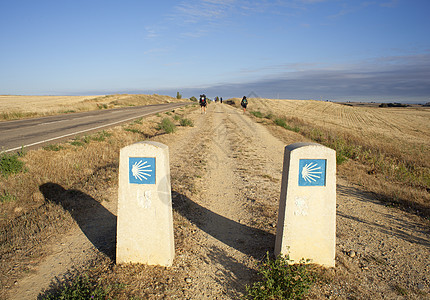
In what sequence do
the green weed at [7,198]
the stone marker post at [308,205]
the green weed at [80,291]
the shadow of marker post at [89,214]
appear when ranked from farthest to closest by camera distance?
the green weed at [7,198]
the shadow of marker post at [89,214]
the stone marker post at [308,205]
the green weed at [80,291]

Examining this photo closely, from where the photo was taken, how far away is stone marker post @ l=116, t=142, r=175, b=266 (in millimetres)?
3150

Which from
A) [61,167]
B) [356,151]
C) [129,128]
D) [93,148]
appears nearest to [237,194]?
[61,167]

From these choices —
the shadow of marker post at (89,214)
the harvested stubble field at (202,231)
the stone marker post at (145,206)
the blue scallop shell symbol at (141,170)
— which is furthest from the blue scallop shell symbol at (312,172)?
the shadow of marker post at (89,214)

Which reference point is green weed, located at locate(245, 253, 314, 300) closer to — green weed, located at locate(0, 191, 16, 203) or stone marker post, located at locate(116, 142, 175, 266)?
stone marker post, located at locate(116, 142, 175, 266)

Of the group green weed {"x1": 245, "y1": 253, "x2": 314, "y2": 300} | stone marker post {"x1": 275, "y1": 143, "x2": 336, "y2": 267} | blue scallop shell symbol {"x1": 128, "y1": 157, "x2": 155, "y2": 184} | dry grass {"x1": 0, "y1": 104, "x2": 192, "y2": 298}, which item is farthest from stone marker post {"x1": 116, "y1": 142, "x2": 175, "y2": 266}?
stone marker post {"x1": 275, "y1": 143, "x2": 336, "y2": 267}

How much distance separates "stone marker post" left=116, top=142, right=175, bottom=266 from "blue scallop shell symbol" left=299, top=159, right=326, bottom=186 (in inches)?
63.9

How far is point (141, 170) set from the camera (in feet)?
10.5

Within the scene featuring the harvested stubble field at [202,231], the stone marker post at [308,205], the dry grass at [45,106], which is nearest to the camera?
the harvested stubble field at [202,231]

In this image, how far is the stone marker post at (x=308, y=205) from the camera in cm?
319

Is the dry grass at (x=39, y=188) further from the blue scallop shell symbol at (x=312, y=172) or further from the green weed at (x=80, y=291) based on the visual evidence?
the blue scallop shell symbol at (x=312, y=172)

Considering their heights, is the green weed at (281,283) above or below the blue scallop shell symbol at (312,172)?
below

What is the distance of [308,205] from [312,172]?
417 millimetres

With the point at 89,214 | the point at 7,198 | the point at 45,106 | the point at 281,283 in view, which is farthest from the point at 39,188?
the point at 45,106

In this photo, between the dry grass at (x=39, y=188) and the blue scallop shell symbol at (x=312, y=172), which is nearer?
the blue scallop shell symbol at (x=312, y=172)
